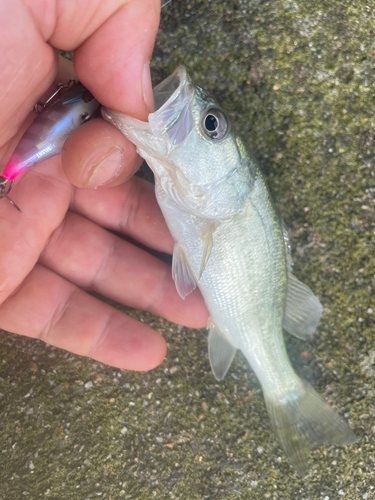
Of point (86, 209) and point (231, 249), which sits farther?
point (86, 209)

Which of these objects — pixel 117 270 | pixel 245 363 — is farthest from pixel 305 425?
pixel 117 270

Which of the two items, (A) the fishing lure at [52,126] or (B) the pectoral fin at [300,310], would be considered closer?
(A) the fishing lure at [52,126]

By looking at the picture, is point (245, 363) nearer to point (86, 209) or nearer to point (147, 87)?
point (86, 209)

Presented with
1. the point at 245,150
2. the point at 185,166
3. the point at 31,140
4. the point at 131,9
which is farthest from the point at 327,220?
the point at 31,140

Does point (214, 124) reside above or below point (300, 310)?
above

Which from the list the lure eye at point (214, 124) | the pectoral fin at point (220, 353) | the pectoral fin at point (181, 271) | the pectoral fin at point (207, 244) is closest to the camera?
the lure eye at point (214, 124)

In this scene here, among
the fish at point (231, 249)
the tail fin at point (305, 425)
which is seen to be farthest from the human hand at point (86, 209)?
the tail fin at point (305, 425)

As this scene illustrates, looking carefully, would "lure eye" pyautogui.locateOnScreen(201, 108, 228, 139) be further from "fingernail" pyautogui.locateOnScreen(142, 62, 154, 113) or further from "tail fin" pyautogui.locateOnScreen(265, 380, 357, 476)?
"tail fin" pyautogui.locateOnScreen(265, 380, 357, 476)

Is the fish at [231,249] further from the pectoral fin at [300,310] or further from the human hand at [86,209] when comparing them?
the human hand at [86,209]

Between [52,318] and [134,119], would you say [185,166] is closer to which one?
[134,119]
